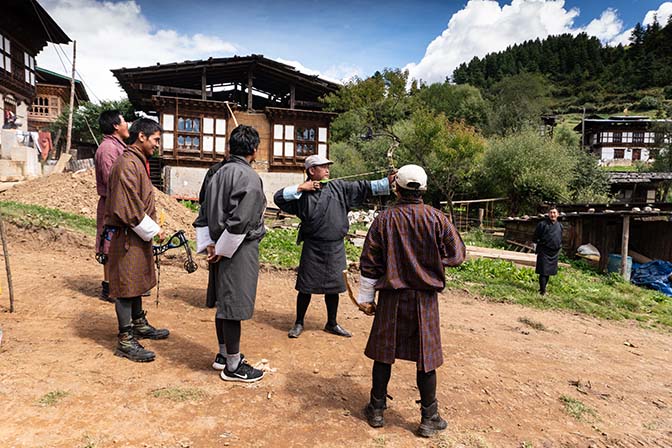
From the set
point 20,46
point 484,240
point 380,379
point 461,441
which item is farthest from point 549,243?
point 20,46

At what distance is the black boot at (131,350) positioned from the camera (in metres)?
3.67

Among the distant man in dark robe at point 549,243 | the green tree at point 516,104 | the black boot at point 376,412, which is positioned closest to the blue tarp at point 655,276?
the distant man in dark robe at point 549,243

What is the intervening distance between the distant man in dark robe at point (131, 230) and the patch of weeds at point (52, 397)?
686 millimetres

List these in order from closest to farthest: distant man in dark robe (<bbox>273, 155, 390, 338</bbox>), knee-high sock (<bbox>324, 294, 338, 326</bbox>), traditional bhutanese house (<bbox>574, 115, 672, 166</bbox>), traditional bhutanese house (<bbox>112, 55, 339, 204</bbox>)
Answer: distant man in dark robe (<bbox>273, 155, 390, 338</bbox>) < knee-high sock (<bbox>324, 294, 338, 326</bbox>) < traditional bhutanese house (<bbox>112, 55, 339, 204</bbox>) < traditional bhutanese house (<bbox>574, 115, 672, 166</bbox>)

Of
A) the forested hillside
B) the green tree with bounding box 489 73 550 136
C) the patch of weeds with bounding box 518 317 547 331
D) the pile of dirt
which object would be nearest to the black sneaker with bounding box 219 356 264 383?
the patch of weeds with bounding box 518 317 547 331

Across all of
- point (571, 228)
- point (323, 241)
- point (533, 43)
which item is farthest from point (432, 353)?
point (533, 43)

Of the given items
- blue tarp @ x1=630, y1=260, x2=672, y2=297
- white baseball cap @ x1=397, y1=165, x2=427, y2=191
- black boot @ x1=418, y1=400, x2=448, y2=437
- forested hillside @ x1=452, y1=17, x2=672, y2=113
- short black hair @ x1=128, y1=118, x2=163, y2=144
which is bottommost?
blue tarp @ x1=630, y1=260, x2=672, y2=297

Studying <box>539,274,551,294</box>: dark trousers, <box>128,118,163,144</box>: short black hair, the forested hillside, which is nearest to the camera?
<box>128,118,163,144</box>: short black hair

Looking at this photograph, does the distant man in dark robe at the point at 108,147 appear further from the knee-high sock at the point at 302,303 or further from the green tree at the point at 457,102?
the green tree at the point at 457,102

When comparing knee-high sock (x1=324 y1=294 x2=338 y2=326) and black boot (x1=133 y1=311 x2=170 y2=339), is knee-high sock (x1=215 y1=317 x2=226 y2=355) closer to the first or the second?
black boot (x1=133 y1=311 x2=170 y2=339)

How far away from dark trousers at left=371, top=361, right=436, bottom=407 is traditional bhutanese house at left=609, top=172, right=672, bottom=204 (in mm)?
31444

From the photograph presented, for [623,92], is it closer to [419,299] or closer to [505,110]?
[505,110]

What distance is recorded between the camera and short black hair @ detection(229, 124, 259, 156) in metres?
3.47

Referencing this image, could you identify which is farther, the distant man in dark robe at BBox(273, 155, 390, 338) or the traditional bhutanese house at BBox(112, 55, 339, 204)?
the traditional bhutanese house at BBox(112, 55, 339, 204)
